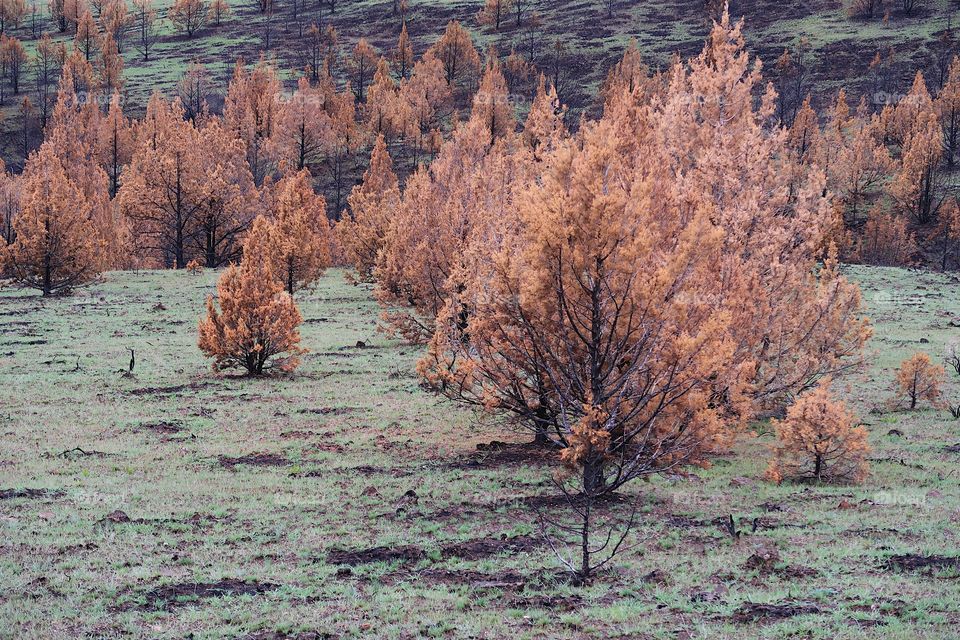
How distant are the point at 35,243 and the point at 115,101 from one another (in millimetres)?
60556

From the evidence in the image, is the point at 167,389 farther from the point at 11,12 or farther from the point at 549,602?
the point at 11,12

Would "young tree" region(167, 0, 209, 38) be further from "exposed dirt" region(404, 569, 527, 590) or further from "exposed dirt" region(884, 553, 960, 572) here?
"exposed dirt" region(884, 553, 960, 572)

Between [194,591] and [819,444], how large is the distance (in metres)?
9.98

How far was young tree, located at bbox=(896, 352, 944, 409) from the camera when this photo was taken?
19.8m

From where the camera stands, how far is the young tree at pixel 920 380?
19.8 m

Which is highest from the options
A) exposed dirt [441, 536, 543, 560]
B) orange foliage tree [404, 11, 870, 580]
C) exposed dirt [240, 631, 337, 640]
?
orange foliage tree [404, 11, 870, 580]

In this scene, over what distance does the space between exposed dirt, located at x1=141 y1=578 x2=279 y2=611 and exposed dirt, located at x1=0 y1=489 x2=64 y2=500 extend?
15.4ft

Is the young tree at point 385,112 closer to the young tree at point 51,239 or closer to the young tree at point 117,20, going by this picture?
the young tree at point 51,239

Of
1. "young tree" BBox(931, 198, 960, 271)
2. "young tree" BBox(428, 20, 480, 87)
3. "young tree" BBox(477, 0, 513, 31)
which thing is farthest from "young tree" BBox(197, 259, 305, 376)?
"young tree" BBox(477, 0, 513, 31)

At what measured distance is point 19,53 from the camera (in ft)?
401

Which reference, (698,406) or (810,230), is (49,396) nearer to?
(698,406)

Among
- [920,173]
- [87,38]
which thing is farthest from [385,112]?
[87,38]

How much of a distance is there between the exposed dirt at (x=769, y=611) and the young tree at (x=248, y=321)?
1732 centimetres

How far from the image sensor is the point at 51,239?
36.7 m
